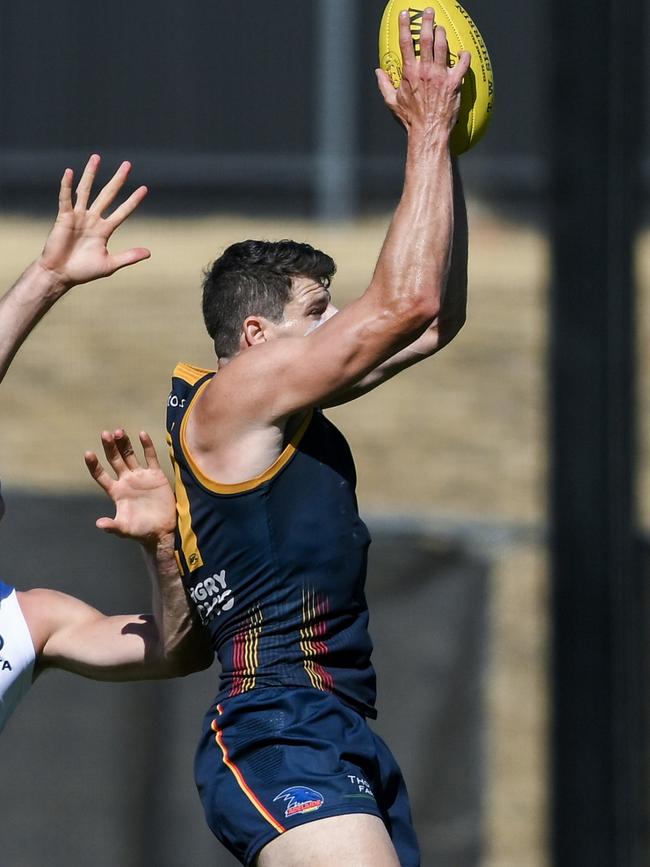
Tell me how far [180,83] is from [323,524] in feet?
21.3

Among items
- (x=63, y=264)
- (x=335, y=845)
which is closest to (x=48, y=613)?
(x=63, y=264)

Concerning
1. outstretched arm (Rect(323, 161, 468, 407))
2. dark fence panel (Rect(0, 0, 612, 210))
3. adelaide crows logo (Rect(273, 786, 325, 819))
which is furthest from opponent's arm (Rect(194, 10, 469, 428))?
dark fence panel (Rect(0, 0, 612, 210))

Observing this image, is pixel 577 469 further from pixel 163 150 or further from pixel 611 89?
pixel 163 150

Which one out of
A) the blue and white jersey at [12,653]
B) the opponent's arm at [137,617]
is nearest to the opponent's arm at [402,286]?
the opponent's arm at [137,617]

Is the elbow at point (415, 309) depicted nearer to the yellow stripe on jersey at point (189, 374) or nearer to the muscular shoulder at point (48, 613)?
the yellow stripe on jersey at point (189, 374)

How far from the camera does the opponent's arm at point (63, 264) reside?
3.42 meters

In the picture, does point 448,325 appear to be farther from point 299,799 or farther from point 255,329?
point 299,799

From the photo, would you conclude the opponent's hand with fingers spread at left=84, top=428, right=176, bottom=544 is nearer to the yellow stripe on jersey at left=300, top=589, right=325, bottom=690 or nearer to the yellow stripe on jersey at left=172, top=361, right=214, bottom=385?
the yellow stripe on jersey at left=172, top=361, right=214, bottom=385

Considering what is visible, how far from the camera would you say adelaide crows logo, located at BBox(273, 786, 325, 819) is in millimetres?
2975

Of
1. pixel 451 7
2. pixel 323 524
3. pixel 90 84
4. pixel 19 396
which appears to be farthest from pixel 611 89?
pixel 90 84

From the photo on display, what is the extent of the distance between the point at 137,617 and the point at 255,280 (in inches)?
37.5

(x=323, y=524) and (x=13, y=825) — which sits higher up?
(x=323, y=524)

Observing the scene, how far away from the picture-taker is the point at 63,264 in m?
3.45

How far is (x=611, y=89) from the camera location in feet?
17.5
